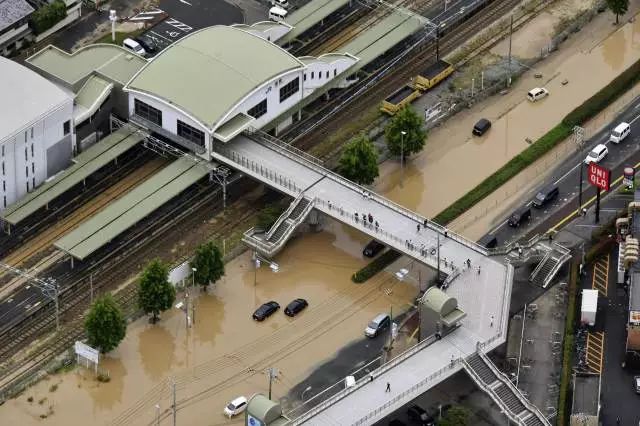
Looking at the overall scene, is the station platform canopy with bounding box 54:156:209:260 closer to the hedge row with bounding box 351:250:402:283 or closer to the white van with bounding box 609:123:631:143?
the hedge row with bounding box 351:250:402:283

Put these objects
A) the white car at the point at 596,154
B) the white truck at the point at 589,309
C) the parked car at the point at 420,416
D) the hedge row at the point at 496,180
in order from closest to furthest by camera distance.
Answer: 1. the parked car at the point at 420,416
2. the white truck at the point at 589,309
3. the hedge row at the point at 496,180
4. the white car at the point at 596,154

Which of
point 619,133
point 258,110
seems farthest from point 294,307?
point 619,133

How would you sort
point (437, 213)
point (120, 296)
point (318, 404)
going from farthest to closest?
point (437, 213) < point (120, 296) < point (318, 404)

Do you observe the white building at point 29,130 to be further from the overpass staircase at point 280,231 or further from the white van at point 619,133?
the white van at point 619,133

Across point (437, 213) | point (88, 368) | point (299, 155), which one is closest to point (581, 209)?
point (437, 213)

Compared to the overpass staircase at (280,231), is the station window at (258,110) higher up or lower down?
higher up

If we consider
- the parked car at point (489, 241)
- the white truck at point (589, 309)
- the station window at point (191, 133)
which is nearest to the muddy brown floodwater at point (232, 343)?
the parked car at point (489, 241)

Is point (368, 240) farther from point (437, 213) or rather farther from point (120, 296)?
point (120, 296)
